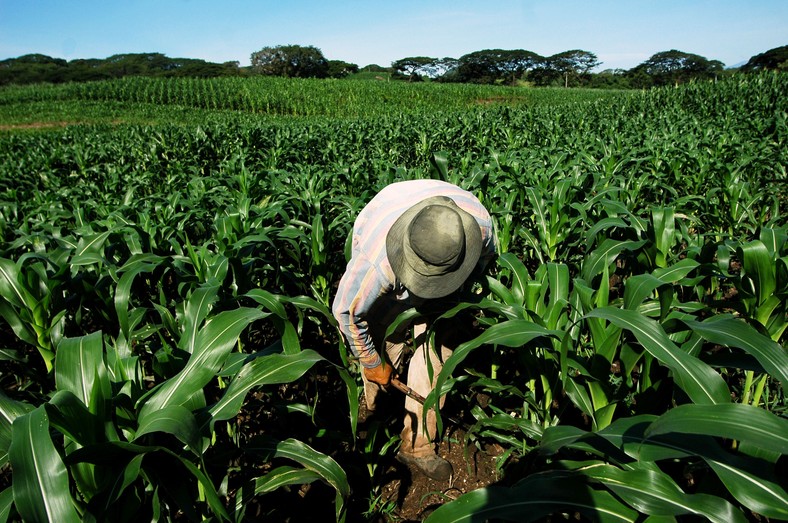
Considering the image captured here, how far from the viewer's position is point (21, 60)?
8869 centimetres

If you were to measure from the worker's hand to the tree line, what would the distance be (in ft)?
204

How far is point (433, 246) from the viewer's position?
1675mm

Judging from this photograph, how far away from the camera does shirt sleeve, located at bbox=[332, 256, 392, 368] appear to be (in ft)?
6.34

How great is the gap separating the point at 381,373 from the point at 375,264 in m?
0.66

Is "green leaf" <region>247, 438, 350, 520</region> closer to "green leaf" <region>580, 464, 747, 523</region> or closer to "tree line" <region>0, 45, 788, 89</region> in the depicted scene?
"green leaf" <region>580, 464, 747, 523</region>

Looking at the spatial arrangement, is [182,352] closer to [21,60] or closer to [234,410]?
[234,410]

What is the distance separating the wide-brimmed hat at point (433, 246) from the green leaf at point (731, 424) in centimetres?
90

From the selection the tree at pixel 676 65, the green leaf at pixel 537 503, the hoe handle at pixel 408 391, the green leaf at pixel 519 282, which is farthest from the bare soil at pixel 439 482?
the tree at pixel 676 65

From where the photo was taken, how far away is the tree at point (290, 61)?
6219 cm

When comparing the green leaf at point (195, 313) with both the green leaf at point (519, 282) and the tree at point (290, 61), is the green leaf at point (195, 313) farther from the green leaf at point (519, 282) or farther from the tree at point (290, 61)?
the tree at point (290, 61)

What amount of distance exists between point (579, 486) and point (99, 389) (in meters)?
1.32

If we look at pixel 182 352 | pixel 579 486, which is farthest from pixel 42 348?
pixel 579 486

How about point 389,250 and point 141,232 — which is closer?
point 389,250

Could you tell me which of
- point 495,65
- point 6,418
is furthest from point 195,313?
point 495,65
